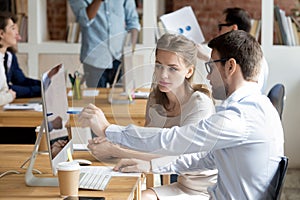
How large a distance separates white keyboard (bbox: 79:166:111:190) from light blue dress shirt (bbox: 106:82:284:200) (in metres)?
0.18

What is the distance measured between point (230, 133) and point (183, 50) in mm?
335

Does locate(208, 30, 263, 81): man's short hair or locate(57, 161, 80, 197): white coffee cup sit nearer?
locate(57, 161, 80, 197): white coffee cup

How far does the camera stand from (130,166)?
2.69 m

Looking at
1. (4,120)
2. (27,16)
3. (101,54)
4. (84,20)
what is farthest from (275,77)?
(101,54)

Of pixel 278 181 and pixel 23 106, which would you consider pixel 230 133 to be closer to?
pixel 278 181

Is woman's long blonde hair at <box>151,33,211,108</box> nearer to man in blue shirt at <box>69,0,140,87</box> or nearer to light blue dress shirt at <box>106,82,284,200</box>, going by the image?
light blue dress shirt at <box>106,82,284,200</box>

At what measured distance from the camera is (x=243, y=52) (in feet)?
8.68

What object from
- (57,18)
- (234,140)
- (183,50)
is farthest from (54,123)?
(57,18)

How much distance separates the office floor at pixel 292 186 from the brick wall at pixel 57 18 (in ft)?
8.05

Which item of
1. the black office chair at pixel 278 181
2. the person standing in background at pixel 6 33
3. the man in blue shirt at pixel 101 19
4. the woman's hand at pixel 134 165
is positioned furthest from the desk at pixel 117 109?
the man in blue shirt at pixel 101 19

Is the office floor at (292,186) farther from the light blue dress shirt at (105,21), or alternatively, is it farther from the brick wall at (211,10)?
the light blue dress shirt at (105,21)

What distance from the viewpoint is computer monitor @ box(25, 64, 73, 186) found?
7.81 ft

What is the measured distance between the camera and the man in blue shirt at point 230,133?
8.00 feet

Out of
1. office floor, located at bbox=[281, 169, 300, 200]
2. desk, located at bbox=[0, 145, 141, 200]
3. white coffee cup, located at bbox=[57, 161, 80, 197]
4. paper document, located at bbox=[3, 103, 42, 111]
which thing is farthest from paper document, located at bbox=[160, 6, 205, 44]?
Result: white coffee cup, located at bbox=[57, 161, 80, 197]
